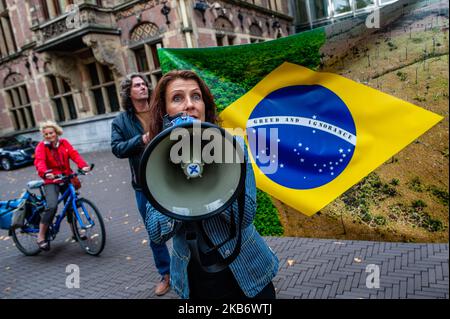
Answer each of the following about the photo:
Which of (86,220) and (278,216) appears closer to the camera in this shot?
(278,216)

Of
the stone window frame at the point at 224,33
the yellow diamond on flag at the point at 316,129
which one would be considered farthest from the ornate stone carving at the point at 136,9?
the yellow diamond on flag at the point at 316,129

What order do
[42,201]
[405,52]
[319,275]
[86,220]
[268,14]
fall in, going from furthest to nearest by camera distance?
1. [268,14]
2. [42,201]
3. [86,220]
4. [319,275]
5. [405,52]

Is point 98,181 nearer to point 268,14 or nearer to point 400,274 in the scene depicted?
point 400,274

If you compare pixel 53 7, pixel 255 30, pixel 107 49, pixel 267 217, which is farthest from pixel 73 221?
pixel 255 30

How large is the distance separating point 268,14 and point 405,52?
1866 centimetres

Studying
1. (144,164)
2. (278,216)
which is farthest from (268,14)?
(144,164)

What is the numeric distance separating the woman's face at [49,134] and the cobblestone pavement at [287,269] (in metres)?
1.68

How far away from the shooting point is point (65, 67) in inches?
612

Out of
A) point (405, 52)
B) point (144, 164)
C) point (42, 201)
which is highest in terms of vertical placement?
point (405, 52)

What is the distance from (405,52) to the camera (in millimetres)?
1950

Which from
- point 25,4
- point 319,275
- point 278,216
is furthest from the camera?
point 25,4

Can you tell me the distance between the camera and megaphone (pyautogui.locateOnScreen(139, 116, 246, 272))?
114 centimetres
